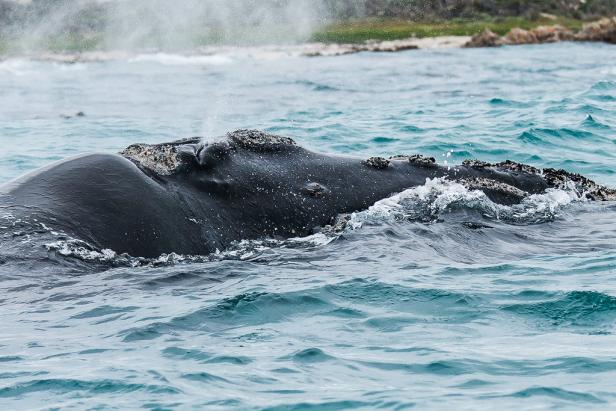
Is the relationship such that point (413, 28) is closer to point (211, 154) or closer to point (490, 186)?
point (490, 186)

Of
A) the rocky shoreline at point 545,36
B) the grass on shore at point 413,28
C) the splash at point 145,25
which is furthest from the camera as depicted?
the grass on shore at point 413,28

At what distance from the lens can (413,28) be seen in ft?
217

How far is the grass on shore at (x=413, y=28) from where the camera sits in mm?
60250

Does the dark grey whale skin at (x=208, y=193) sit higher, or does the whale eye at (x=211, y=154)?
the whale eye at (x=211, y=154)

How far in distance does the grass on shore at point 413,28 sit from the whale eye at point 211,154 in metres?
50.3

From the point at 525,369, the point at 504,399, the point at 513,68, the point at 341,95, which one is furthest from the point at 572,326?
the point at 513,68

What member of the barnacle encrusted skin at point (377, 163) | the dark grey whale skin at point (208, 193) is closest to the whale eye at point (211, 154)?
the dark grey whale skin at point (208, 193)

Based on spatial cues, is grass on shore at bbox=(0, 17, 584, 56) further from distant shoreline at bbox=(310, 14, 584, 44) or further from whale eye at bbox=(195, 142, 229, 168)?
whale eye at bbox=(195, 142, 229, 168)

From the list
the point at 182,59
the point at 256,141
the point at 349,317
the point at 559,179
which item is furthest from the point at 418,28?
the point at 349,317

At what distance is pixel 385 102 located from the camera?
29.1 m

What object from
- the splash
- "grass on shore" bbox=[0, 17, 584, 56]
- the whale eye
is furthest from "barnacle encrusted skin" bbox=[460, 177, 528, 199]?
"grass on shore" bbox=[0, 17, 584, 56]

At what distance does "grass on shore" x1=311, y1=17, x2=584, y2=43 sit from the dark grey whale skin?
49.7 meters

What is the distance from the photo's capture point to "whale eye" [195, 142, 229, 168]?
9242 mm

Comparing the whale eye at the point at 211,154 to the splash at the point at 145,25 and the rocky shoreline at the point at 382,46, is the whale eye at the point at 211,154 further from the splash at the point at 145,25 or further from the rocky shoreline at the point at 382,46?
the rocky shoreline at the point at 382,46
